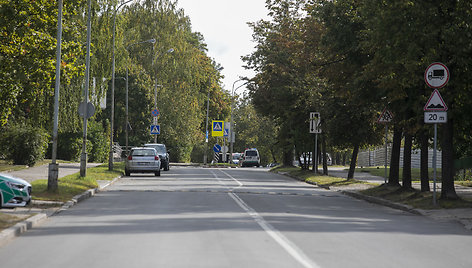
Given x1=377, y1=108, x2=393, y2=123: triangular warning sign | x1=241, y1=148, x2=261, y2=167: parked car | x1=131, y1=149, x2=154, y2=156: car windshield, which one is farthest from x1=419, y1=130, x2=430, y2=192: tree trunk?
x1=241, y1=148, x2=261, y2=167: parked car

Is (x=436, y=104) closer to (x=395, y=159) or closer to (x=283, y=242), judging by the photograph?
(x=395, y=159)

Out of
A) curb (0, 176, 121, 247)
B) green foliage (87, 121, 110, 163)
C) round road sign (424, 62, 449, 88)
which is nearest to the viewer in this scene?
curb (0, 176, 121, 247)

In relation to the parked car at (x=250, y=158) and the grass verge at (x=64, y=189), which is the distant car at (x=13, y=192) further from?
the parked car at (x=250, y=158)

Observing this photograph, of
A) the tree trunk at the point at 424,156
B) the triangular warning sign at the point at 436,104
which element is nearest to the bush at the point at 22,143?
the tree trunk at the point at 424,156

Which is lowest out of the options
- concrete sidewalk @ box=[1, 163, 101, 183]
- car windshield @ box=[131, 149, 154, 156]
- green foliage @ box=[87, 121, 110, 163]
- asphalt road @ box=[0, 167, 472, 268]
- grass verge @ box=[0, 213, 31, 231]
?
asphalt road @ box=[0, 167, 472, 268]

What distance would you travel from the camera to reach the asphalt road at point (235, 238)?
9.79 metres

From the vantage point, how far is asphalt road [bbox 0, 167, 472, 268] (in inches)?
385

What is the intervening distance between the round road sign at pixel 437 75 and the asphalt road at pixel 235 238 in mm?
3422

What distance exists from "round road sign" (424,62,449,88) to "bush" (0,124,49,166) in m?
24.4

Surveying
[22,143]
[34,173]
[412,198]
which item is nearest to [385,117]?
[412,198]

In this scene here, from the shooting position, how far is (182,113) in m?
74.3

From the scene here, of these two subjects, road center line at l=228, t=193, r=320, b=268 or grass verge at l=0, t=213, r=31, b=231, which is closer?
road center line at l=228, t=193, r=320, b=268

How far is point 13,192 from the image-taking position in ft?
54.7

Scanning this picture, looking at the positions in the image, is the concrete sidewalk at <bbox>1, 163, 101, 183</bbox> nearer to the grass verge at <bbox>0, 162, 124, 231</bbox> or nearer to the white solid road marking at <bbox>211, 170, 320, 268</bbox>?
the grass verge at <bbox>0, 162, 124, 231</bbox>
